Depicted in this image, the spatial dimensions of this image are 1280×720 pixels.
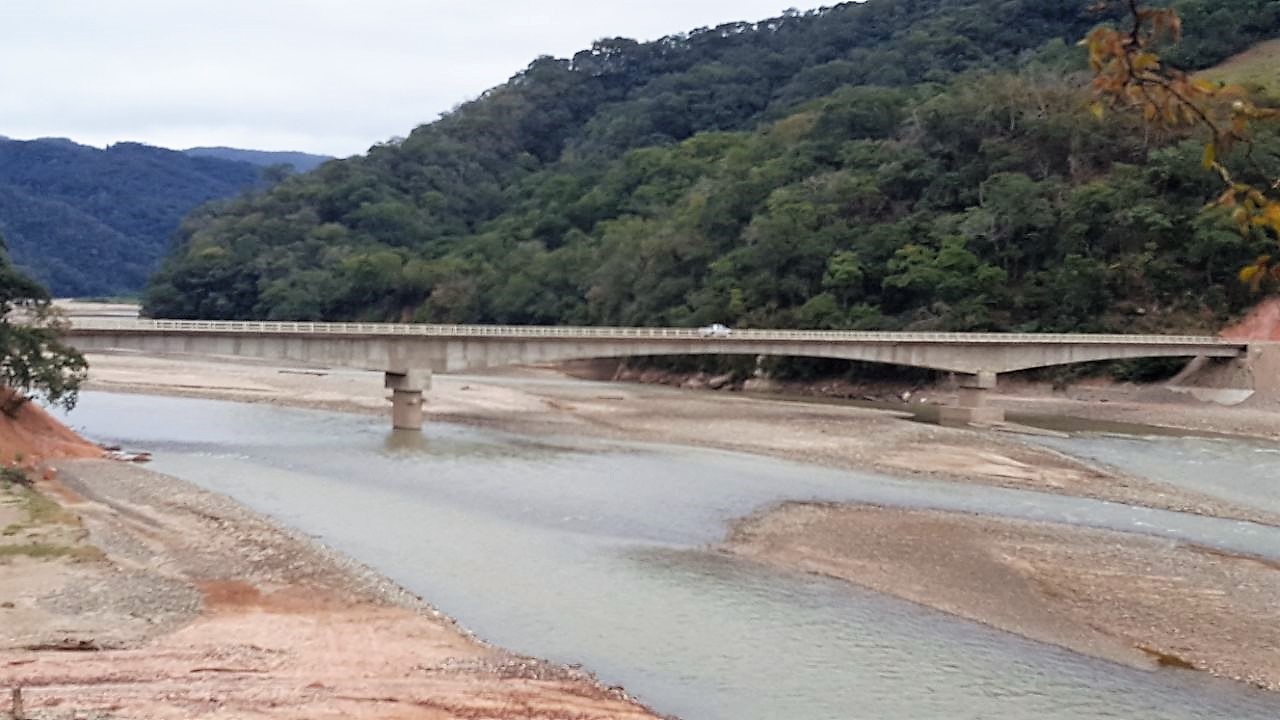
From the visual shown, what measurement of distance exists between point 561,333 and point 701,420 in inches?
306

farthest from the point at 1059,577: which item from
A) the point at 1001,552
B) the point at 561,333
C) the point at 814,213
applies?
the point at 814,213

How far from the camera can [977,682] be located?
17.7 m

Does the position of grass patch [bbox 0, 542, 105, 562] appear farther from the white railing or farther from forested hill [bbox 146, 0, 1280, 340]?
forested hill [bbox 146, 0, 1280, 340]

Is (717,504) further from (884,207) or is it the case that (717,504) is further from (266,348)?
(884,207)

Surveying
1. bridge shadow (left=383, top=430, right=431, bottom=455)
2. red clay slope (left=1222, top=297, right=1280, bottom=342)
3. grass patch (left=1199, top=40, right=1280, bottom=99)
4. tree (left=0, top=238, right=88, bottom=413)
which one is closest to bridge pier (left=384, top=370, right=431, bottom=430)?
bridge shadow (left=383, top=430, right=431, bottom=455)

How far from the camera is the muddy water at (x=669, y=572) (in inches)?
677

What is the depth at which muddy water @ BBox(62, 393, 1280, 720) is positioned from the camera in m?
17.2

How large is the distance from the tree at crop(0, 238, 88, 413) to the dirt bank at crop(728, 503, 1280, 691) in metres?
24.3

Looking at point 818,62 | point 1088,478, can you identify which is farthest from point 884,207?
point 818,62

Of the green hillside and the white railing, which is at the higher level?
the green hillside

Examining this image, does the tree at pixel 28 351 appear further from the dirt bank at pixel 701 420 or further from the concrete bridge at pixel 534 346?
the dirt bank at pixel 701 420

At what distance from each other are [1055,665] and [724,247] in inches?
3097

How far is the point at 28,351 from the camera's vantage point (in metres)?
39.2

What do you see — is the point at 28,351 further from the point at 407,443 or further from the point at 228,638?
the point at 228,638
